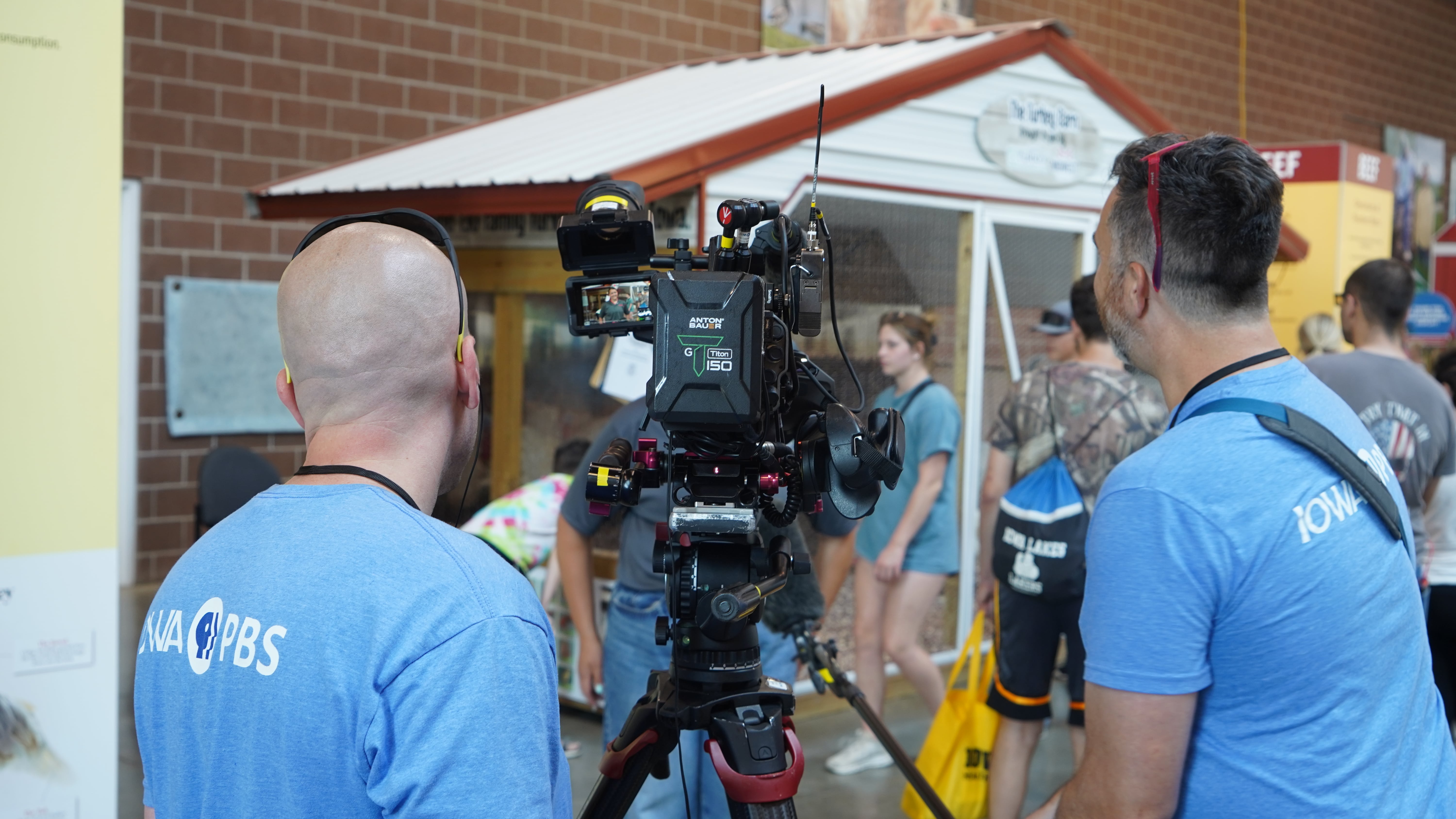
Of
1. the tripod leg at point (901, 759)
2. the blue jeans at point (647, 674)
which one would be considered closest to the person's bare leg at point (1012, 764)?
the blue jeans at point (647, 674)

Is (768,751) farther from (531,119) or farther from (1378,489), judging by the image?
(531,119)

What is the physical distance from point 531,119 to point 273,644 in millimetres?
5135

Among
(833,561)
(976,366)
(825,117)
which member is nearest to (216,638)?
(833,561)

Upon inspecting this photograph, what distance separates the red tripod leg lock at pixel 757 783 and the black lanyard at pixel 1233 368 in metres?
0.72

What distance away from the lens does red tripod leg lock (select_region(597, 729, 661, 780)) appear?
1853 mm

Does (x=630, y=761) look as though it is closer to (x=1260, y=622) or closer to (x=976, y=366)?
(x=1260, y=622)

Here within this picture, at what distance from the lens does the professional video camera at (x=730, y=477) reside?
1.70 metres

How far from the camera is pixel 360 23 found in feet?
23.2

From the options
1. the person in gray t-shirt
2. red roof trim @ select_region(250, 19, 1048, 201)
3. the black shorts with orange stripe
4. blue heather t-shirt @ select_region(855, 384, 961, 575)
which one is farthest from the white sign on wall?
the black shorts with orange stripe

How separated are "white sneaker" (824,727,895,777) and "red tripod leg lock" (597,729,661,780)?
8.37 feet

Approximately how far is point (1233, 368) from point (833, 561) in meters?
1.79

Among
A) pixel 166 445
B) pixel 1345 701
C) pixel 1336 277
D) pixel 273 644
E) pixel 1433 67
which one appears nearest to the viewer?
pixel 273 644

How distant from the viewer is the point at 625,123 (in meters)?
4.94

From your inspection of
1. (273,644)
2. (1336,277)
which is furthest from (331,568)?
(1336,277)
